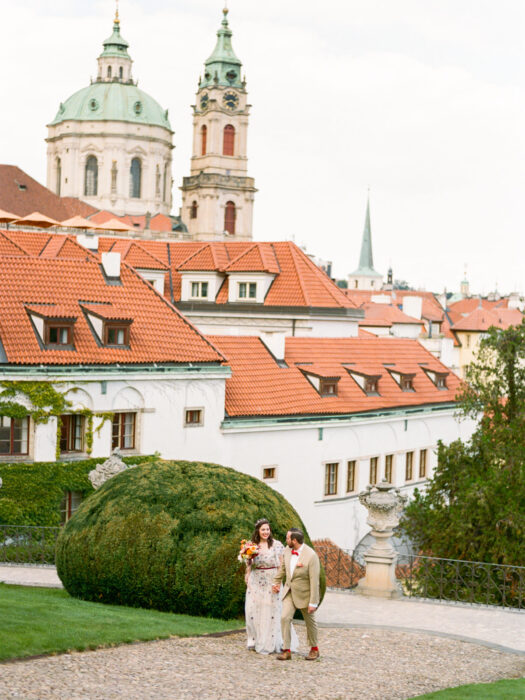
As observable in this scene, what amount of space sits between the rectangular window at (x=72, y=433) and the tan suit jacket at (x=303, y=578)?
18364mm

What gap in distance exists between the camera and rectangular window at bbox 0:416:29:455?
29.3 metres

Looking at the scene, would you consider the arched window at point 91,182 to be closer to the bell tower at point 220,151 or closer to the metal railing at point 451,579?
the bell tower at point 220,151

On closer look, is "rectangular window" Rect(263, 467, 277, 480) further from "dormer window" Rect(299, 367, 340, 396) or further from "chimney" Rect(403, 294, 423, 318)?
"chimney" Rect(403, 294, 423, 318)

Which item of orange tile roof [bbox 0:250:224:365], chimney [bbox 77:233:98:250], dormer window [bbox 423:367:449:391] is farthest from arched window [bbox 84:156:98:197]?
orange tile roof [bbox 0:250:224:365]

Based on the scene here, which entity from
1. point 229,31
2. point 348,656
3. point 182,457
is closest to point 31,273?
point 182,457

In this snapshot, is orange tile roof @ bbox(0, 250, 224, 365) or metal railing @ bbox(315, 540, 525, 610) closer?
metal railing @ bbox(315, 540, 525, 610)

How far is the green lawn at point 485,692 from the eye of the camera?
11.4 meters

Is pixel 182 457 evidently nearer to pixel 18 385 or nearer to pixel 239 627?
pixel 18 385

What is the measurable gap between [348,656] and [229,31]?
372ft

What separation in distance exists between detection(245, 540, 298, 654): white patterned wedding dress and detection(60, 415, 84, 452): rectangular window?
17976 millimetres

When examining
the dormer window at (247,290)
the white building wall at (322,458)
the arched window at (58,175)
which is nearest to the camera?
the white building wall at (322,458)

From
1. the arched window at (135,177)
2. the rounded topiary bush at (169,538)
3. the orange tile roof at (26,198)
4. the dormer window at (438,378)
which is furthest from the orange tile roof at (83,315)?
the arched window at (135,177)

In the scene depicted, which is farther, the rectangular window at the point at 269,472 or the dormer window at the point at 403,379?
the dormer window at the point at 403,379

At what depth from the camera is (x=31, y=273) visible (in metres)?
32.7
